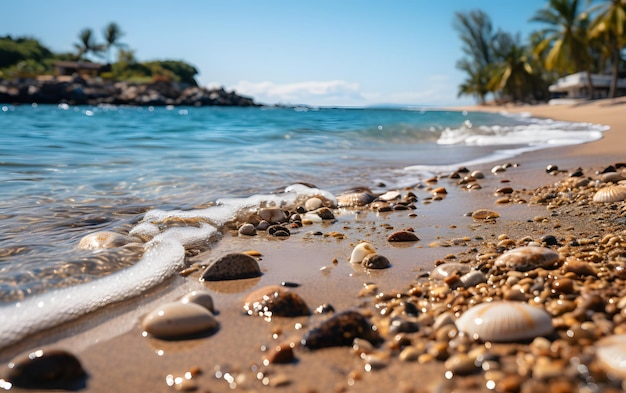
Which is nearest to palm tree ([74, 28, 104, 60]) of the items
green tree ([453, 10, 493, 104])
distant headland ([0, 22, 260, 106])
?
distant headland ([0, 22, 260, 106])

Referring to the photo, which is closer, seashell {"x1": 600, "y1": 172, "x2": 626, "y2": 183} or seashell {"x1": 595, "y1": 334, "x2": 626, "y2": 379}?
seashell {"x1": 595, "y1": 334, "x2": 626, "y2": 379}

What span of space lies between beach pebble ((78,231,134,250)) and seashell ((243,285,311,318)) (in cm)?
133

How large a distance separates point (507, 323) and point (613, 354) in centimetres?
30

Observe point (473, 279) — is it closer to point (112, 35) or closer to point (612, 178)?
point (612, 178)

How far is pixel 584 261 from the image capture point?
225 centimetres

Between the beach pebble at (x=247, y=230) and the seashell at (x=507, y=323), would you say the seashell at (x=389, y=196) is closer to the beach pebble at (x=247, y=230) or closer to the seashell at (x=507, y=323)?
the beach pebble at (x=247, y=230)

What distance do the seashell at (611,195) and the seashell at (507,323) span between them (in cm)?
247

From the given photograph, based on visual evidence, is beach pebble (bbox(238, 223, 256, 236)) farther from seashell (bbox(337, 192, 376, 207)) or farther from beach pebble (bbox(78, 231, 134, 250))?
seashell (bbox(337, 192, 376, 207))

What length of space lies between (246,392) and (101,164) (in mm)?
6486

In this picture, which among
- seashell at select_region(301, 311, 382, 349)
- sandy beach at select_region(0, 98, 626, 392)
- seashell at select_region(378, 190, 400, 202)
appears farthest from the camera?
seashell at select_region(378, 190, 400, 202)

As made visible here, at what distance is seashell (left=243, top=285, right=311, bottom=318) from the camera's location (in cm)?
197

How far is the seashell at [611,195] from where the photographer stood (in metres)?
3.62

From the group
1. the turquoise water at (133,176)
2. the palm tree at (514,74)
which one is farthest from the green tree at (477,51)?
the turquoise water at (133,176)

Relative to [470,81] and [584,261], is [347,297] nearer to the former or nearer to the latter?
[584,261]
